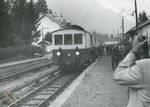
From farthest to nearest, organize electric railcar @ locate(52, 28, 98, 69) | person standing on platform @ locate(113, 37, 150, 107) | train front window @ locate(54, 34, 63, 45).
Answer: train front window @ locate(54, 34, 63, 45) < electric railcar @ locate(52, 28, 98, 69) < person standing on platform @ locate(113, 37, 150, 107)

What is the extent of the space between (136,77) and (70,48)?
1971cm

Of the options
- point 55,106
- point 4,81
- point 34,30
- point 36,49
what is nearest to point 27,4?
point 34,30

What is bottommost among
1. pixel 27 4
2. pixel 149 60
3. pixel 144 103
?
pixel 144 103

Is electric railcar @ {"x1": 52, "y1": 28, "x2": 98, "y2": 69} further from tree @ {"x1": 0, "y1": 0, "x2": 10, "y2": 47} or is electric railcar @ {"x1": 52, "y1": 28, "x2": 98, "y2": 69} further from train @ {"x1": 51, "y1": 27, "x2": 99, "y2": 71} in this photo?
tree @ {"x1": 0, "y1": 0, "x2": 10, "y2": 47}

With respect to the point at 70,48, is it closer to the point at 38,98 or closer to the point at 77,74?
the point at 77,74

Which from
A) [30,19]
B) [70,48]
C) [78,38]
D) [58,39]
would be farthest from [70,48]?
[30,19]

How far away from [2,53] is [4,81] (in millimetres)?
20644

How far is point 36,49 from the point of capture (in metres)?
53.3

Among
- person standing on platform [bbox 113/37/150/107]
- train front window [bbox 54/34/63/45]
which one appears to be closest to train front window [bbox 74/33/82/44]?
train front window [bbox 54/34/63/45]

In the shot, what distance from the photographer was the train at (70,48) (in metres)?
21.2

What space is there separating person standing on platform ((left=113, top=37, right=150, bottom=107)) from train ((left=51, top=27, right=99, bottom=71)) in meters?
18.5

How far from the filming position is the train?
21219 mm

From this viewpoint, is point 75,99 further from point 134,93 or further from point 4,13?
point 4,13

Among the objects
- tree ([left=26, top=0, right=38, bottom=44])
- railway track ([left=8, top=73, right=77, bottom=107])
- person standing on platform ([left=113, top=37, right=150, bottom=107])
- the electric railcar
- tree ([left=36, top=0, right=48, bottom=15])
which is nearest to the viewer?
person standing on platform ([left=113, top=37, right=150, bottom=107])
